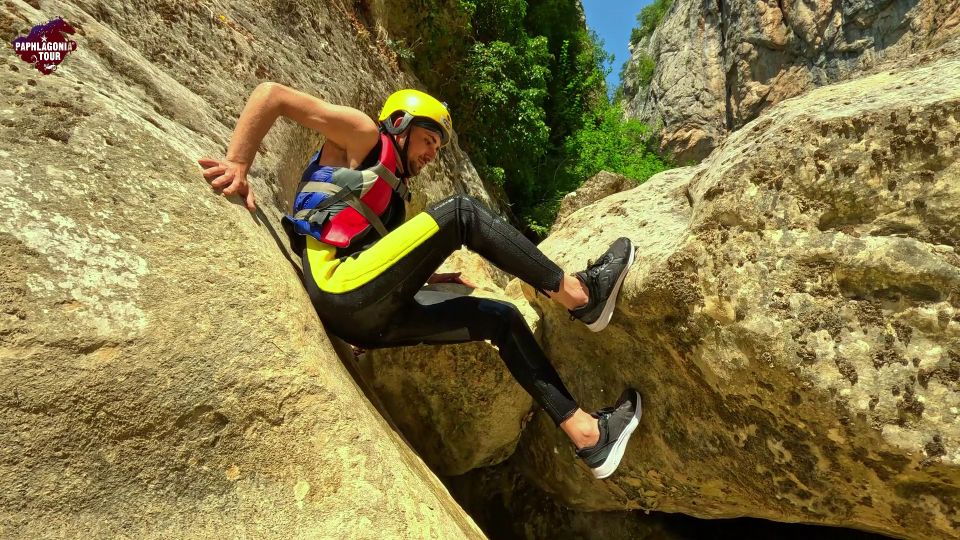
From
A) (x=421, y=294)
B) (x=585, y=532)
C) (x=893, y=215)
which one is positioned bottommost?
(x=585, y=532)

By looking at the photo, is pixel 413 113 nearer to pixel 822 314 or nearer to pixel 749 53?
pixel 822 314

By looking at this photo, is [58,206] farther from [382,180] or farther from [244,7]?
[244,7]

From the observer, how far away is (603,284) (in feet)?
10.2

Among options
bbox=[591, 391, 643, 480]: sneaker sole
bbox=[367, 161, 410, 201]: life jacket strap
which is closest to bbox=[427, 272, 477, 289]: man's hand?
bbox=[367, 161, 410, 201]: life jacket strap

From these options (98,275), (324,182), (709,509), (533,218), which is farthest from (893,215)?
(533,218)

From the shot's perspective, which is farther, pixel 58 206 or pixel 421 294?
pixel 421 294

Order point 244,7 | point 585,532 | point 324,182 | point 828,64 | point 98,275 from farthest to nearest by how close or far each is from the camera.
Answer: point 828,64
point 244,7
point 585,532
point 324,182
point 98,275

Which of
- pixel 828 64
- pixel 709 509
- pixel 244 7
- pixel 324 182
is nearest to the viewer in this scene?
pixel 324 182

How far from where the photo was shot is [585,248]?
3.82 m

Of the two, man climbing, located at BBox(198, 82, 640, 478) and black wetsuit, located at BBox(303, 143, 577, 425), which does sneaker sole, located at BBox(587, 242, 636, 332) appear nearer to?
man climbing, located at BBox(198, 82, 640, 478)

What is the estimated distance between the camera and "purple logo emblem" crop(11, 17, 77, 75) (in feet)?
8.34

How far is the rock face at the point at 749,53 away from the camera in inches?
684

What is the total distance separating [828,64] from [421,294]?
2098 centimetres

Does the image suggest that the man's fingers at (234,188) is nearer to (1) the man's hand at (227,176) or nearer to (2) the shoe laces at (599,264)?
(1) the man's hand at (227,176)
